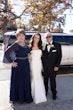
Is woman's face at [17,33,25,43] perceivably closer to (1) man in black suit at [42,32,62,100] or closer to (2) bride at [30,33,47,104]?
(2) bride at [30,33,47,104]

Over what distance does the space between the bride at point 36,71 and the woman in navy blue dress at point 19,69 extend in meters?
0.16

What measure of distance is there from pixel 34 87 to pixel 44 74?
44 centimetres

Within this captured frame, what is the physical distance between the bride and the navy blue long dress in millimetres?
169

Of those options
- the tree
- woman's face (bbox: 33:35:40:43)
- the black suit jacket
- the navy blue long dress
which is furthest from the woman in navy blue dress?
the tree

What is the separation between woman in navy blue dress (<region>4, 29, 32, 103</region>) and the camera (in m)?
6.02

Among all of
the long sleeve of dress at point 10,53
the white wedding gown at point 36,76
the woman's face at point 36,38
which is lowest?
the white wedding gown at point 36,76

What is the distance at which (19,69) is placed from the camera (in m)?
6.12

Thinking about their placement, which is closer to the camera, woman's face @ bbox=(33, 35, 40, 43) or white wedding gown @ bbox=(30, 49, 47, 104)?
woman's face @ bbox=(33, 35, 40, 43)

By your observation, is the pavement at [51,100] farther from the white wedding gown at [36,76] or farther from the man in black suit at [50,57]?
the man in black suit at [50,57]

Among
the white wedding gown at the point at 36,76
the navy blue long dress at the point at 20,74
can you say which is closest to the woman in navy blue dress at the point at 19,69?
the navy blue long dress at the point at 20,74

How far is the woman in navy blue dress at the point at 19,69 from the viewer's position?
237 inches

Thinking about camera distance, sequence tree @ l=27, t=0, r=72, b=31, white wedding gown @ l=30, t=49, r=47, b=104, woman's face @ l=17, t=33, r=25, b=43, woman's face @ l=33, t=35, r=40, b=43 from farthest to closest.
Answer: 1. tree @ l=27, t=0, r=72, b=31
2. white wedding gown @ l=30, t=49, r=47, b=104
3. woman's face @ l=33, t=35, r=40, b=43
4. woman's face @ l=17, t=33, r=25, b=43

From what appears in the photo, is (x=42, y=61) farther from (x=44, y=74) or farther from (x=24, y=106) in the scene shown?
(x=24, y=106)

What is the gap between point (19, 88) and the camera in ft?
20.2
